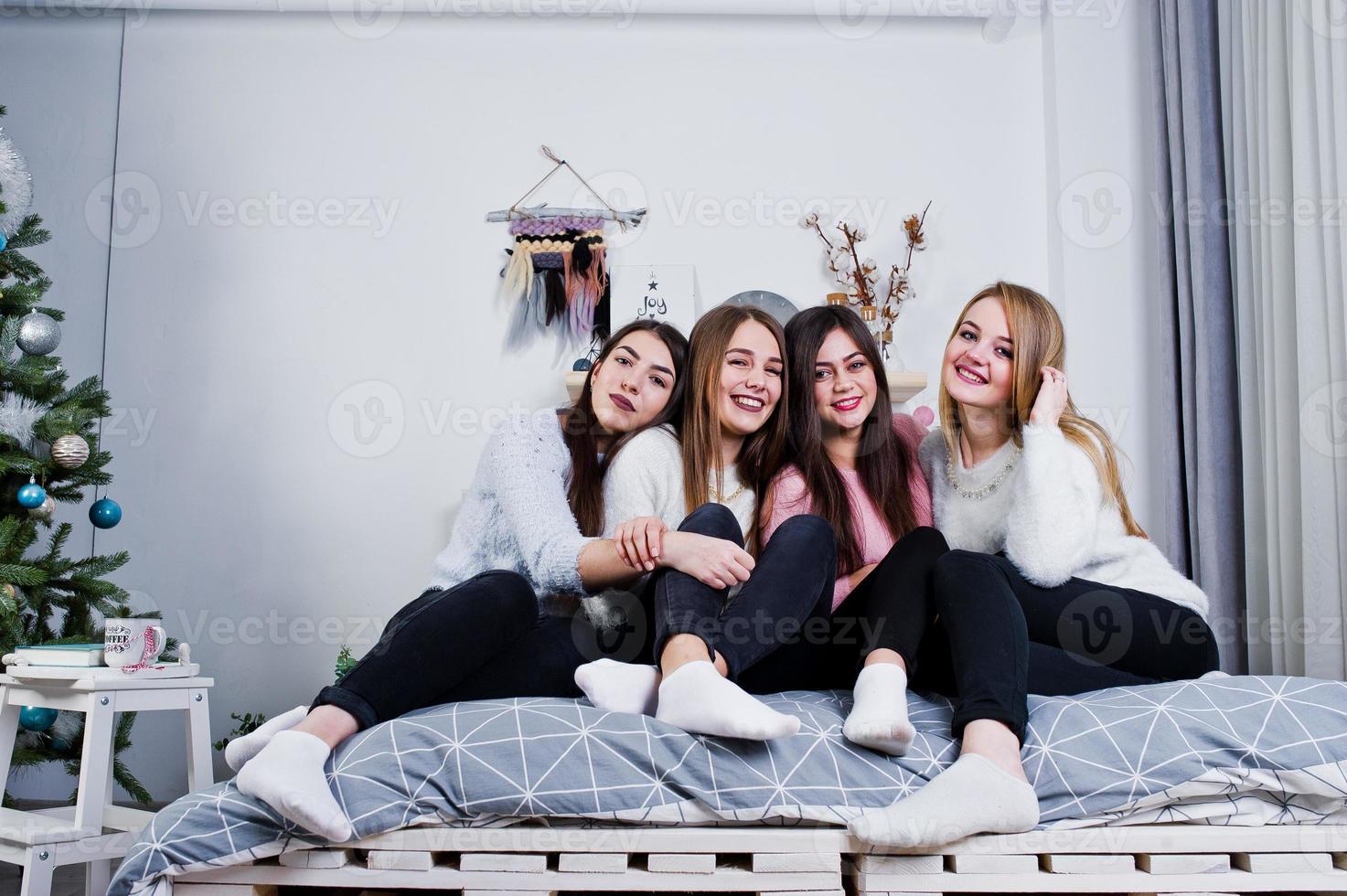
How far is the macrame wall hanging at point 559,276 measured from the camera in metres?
2.84

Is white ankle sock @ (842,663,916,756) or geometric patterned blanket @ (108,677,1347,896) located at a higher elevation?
white ankle sock @ (842,663,916,756)

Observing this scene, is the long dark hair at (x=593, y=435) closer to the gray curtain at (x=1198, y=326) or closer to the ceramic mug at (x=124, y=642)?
the ceramic mug at (x=124, y=642)

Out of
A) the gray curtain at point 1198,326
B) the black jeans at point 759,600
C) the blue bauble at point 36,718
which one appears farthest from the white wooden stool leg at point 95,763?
the gray curtain at point 1198,326

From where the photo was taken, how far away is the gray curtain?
2322mm

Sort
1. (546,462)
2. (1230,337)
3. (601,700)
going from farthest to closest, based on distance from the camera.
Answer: (1230,337) → (546,462) → (601,700)

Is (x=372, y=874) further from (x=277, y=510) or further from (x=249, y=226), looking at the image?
Answer: (x=249, y=226)

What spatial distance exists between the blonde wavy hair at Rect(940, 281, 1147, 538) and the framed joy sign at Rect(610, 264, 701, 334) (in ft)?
3.87

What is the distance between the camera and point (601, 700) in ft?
4.26

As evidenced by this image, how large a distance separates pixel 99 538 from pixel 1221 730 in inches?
113

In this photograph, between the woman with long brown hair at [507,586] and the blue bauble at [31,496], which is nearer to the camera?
the woman with long brown hair at [507,586]

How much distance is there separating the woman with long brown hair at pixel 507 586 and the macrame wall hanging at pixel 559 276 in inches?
38.1

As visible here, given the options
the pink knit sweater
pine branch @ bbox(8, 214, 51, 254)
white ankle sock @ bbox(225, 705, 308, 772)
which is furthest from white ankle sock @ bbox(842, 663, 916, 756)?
pine branch @ bbox(8, 214, 51, 254)

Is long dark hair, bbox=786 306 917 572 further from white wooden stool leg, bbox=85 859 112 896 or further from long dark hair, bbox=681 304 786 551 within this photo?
white wooden stool leg, bbox=85 859 112 896

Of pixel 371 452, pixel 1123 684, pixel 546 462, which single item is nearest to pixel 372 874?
pixel 546 462
